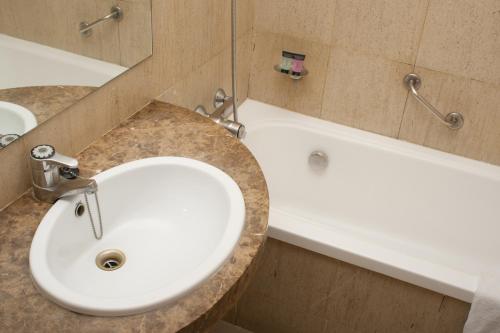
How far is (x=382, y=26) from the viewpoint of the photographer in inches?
80.1

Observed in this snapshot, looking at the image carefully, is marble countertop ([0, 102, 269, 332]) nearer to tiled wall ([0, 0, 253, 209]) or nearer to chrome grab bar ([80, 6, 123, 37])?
tiled wall ([0, 0, 253, 209])

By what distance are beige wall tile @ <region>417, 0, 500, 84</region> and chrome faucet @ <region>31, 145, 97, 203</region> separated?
1377 millimetres

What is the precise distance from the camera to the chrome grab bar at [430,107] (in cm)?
206

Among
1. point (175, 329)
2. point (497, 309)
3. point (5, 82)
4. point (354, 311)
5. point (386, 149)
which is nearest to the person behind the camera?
point (175, 329)

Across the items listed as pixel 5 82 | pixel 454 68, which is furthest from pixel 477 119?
pixel 5 82

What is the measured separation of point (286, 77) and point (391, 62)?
0.45 meters

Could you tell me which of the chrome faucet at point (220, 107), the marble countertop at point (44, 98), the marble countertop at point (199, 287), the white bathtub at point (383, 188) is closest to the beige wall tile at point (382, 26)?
the white bathtub at point (383, 188)

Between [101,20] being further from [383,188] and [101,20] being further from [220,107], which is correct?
[383,188]

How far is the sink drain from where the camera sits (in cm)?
122

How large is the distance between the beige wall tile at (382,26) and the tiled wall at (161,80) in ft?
1.26

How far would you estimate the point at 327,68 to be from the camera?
2.21 meters

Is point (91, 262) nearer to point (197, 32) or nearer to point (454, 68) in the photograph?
point (197, 32)

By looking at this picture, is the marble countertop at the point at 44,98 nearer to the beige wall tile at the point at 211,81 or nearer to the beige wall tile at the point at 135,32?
the beige wall tile at the point at 135,32

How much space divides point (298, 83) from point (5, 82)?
139 centimetres
